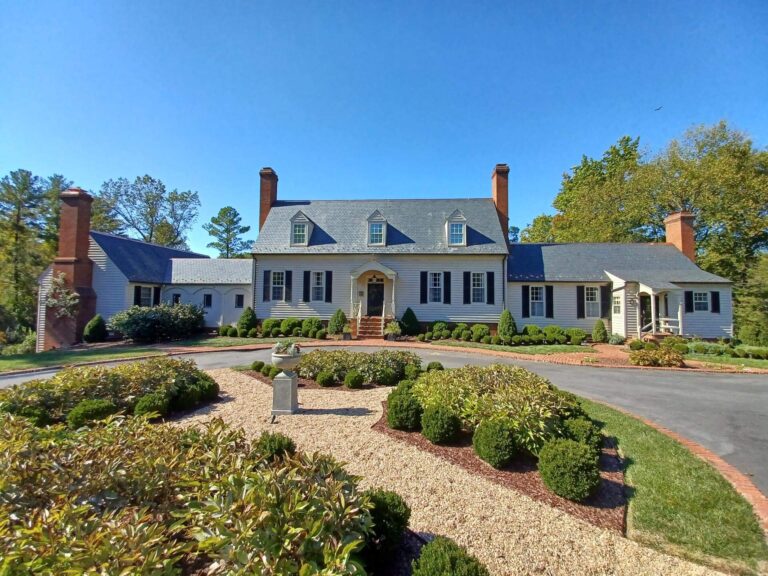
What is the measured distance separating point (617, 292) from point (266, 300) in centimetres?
2013

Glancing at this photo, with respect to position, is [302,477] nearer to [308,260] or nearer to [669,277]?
[308,260]

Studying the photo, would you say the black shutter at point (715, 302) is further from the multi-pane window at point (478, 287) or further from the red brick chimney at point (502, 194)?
the multi-pane window at point (478, 287)

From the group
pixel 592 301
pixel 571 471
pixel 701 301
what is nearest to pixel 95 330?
pixel 571 471

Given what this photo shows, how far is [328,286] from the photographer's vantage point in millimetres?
21266

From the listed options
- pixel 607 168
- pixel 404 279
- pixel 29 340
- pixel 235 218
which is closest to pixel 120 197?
pixel 235 218

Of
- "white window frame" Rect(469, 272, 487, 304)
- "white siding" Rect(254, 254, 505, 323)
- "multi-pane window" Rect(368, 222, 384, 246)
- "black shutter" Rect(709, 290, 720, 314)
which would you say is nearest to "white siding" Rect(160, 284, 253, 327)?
"white siding" Rect(254, 254, 505, 323)

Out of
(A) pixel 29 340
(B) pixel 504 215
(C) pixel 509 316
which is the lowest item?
(A) pixel 29 340

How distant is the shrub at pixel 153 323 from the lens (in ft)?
59.3

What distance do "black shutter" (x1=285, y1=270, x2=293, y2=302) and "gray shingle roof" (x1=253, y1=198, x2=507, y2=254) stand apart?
4.67 feet

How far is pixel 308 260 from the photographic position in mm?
21484

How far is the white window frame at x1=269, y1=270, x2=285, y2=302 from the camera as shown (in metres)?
21.5

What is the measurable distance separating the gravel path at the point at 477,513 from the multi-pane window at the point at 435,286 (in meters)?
15.0

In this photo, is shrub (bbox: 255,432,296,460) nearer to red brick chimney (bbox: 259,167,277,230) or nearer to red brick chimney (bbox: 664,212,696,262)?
red brick chimney (bbox: 259,167,277,230)

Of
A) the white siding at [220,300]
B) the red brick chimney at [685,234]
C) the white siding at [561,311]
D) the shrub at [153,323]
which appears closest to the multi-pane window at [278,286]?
the white siding at [220,300]
